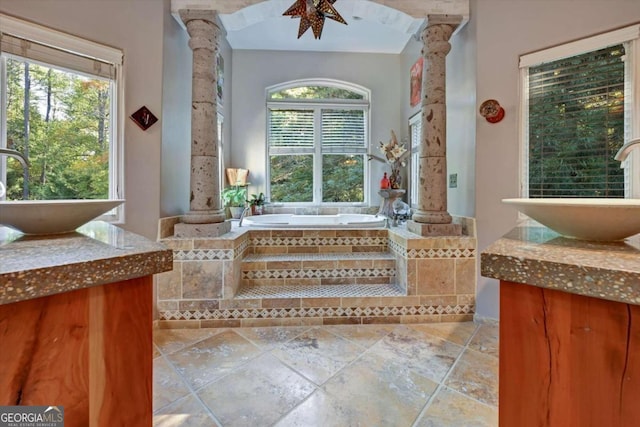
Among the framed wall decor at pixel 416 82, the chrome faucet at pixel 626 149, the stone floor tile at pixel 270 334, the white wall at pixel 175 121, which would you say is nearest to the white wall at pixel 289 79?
the framed wall decor at pixel 416 82

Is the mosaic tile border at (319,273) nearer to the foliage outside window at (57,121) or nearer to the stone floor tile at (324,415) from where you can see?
the stone floor tile at (324,415)

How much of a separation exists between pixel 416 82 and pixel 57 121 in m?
3.58

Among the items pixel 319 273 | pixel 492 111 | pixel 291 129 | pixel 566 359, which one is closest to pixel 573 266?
pixel 566 359

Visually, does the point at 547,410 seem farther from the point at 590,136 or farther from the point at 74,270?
the point at 590,136

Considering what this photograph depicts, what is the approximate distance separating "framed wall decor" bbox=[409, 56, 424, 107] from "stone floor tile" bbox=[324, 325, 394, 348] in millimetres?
2775

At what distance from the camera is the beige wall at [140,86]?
206cm

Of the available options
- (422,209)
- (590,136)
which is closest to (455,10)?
(590,136)

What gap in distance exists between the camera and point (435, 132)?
7.72 ft

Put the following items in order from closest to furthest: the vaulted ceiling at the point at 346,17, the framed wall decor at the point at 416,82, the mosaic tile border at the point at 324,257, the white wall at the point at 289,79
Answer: the vaulted ceiling at the point at 346,17
the mosaic tile border at the point at 324,257
the framed wall decor at the point at 416,82
the white wall at the point at 289,79

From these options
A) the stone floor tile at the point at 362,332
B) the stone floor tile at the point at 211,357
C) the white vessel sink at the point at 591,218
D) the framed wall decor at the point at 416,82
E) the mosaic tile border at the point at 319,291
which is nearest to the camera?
the white vessel sink at the point at 591,218

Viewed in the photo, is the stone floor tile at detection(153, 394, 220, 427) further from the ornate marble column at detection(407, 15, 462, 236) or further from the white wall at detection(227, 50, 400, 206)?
the white wall at detection(227, 50, 400, 206)

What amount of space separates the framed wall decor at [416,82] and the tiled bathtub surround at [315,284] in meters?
1.93

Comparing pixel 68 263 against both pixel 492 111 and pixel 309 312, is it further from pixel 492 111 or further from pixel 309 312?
pixel 492 111

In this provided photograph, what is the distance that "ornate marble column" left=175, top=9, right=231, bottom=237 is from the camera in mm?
2268
